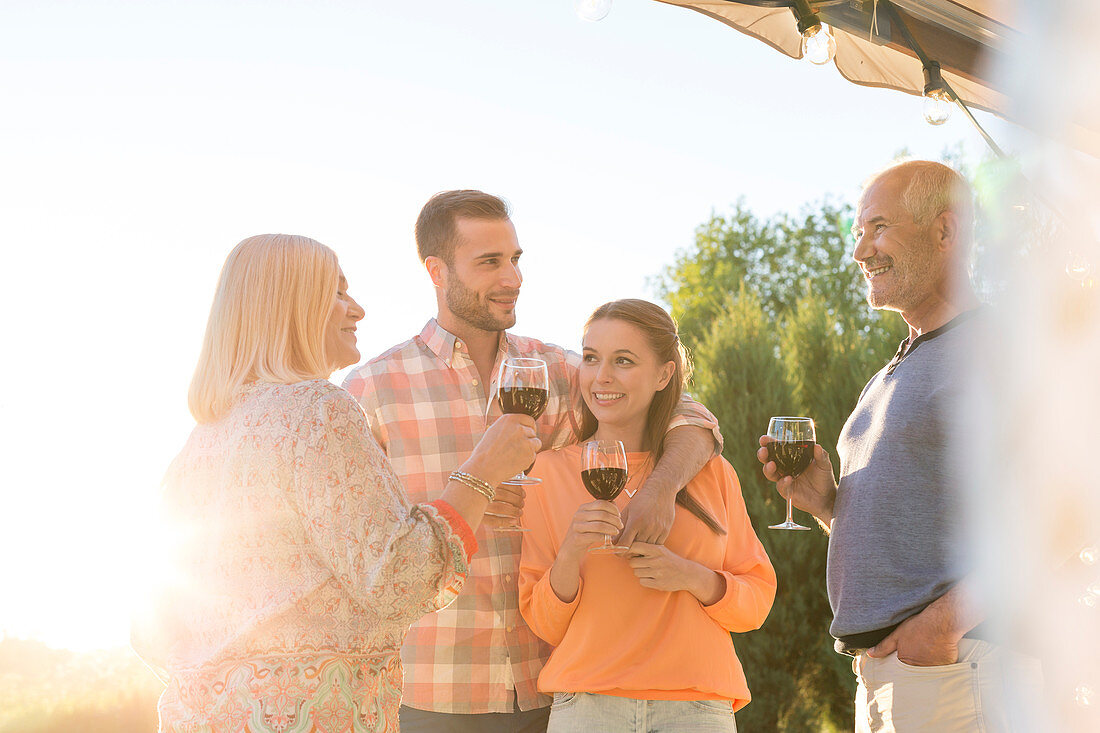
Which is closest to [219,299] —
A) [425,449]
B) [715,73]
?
[425,449]

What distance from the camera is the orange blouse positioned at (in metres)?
2.48

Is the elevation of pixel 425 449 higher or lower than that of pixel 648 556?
higher

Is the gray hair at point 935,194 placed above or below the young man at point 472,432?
above

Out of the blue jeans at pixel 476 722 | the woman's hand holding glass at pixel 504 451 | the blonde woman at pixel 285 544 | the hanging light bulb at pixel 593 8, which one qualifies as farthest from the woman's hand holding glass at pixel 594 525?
the hanging light bulb at pixel 593 8

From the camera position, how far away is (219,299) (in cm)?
209

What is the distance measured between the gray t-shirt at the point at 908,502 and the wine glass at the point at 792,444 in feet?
0.54

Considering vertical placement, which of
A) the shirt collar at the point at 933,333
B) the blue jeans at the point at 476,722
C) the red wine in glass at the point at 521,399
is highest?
the shirt collar at the point at 933,333

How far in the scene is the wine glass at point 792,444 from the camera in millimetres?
2725

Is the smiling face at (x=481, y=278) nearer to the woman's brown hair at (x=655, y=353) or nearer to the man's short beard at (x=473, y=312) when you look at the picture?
the man's short beard at (x=473, y=312)

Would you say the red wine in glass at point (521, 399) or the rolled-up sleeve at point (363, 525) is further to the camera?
the red wine in glass at point (521, 399)

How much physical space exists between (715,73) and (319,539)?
20.4m

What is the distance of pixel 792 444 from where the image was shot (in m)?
2.72

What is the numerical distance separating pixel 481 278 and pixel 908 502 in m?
1.56

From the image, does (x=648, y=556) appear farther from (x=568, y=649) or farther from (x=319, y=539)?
(x=319, y=539)
